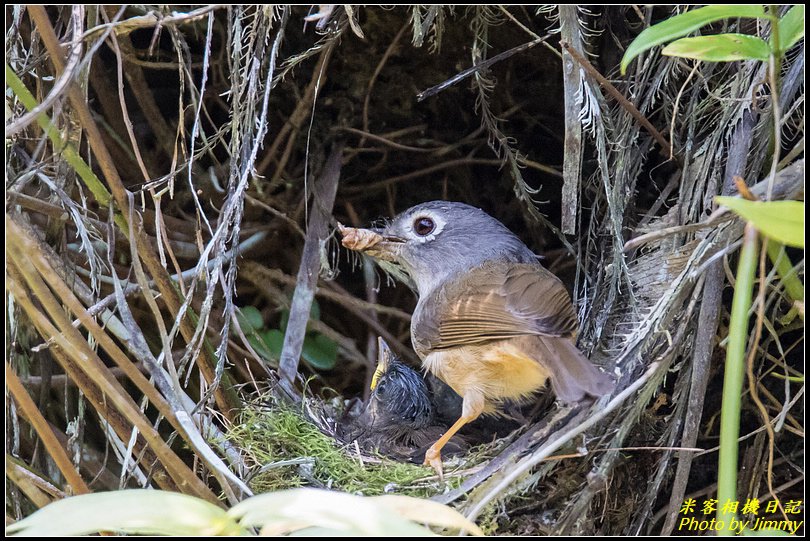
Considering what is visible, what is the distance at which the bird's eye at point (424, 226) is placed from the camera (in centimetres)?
404

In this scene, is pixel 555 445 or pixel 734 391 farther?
pixel 555 445

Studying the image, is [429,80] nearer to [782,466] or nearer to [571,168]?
[571,168]

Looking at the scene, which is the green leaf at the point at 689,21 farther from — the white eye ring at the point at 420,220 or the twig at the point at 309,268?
the twig at the point at 309,268

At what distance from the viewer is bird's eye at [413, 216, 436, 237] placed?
4043mm

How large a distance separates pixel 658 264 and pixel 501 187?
1579 millimetres

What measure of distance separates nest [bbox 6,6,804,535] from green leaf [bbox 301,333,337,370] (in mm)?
13

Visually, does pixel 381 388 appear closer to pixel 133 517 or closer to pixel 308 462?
pixel 308 462

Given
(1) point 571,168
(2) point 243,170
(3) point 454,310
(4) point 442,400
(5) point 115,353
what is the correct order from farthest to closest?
1. (4) point 442,400
2. (3) point 454,310
3. (1) point 571,168
4. (2) point 243,170
5. (5) point 115,353

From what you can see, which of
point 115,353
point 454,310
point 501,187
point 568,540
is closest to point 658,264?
point 454,310

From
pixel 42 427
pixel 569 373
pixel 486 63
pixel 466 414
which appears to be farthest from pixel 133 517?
pixel 486 63

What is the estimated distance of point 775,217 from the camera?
1.60m

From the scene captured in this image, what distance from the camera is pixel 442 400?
4.25 meters

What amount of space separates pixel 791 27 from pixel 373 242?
233cm

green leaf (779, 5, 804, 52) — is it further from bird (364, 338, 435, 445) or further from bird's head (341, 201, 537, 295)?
bird (364, 338, 435, 445)
